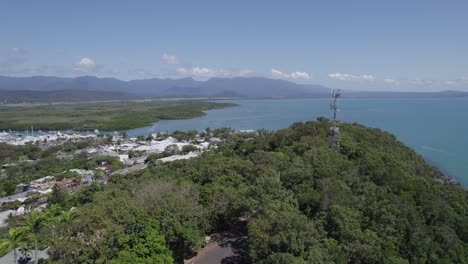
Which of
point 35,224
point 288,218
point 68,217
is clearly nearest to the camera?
point 288,218

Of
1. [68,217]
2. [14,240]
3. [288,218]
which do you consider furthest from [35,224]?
[288,218]

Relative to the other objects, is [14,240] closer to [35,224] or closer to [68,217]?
[35,224]

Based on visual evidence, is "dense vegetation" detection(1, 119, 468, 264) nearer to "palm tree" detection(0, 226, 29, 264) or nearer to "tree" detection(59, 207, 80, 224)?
"tree" detection(59, 207, 80, 224)

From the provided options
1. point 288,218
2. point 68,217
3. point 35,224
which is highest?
point 288,218

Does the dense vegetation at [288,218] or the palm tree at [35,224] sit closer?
the dense vegetation at [288,218]

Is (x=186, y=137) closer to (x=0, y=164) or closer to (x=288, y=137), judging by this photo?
(x=0, y=164)

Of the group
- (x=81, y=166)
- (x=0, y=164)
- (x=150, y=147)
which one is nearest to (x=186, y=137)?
(x=150, y=147)

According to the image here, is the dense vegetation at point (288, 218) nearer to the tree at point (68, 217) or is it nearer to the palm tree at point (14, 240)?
the tree at point (68, 217)

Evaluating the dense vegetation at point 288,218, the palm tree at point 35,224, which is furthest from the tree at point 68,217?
the palm tree at point 35,224

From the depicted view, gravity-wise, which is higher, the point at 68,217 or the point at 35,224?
the point at 68,217
